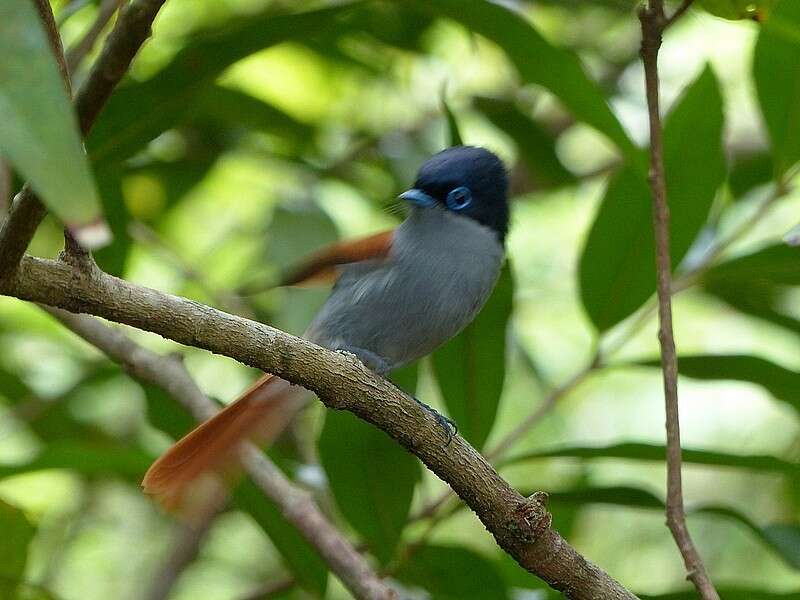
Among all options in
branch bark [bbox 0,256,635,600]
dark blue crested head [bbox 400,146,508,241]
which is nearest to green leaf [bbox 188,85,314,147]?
dark blue crested head [bbox 400,146,508,241]

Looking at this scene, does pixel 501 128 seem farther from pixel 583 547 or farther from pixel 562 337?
pixel 583 547

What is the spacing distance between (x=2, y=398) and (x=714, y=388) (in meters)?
2.82

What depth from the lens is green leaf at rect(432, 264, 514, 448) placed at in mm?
2240

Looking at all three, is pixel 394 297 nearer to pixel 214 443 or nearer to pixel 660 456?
pixel 214 443

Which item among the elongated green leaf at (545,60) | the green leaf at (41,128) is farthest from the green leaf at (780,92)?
the green leaf at (41,128)

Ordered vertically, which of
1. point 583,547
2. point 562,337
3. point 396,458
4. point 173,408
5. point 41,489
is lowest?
point 41,489

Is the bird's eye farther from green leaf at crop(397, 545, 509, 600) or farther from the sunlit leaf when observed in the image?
green leaf at crop(397, 545, 509, 600)

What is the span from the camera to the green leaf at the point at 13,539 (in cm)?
205

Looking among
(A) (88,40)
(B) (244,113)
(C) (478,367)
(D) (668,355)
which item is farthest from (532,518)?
(B) (244,113)

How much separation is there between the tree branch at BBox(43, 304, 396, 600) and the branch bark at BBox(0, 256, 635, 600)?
1.27ft

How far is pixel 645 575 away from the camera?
422 cm

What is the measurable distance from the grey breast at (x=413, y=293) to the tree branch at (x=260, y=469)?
265 mm

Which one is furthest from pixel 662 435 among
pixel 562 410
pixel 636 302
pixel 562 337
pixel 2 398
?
pixel 2 398

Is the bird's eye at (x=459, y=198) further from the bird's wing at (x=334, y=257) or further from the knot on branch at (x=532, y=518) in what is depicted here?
the knot on branch at (x=532, y=518)
